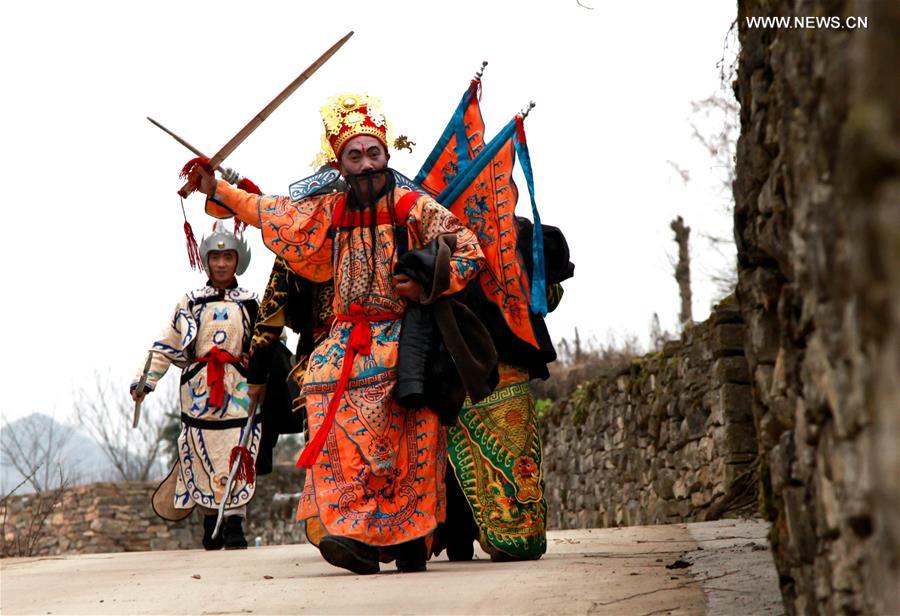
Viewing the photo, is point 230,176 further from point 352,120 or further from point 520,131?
point 520,131

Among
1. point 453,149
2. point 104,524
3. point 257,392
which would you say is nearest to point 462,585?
point 453,149

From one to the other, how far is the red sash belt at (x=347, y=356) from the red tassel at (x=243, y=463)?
3.17 meters

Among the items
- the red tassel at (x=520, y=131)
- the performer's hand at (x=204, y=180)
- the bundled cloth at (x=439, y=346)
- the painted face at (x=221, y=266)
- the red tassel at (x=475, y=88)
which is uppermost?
the red tassel at (x=475, y=88)

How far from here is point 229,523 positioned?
9156 mm

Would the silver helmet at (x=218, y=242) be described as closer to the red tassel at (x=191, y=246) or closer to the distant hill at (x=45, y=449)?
the red tassel at (x=191, y=246)

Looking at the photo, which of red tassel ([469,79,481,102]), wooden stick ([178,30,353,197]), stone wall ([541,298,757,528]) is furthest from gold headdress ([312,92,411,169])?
stone wall ([541,298,757,528])

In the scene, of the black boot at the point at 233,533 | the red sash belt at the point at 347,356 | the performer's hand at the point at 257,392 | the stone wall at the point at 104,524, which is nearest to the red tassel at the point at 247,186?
the red sash belt at the point at 347,356

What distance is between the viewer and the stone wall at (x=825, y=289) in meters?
1.67

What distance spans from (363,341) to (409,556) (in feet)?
3.08

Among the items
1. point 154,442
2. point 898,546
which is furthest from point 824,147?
point 154,442

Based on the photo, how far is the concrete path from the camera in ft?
13.6

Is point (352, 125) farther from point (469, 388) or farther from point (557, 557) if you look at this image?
point (557, 557)

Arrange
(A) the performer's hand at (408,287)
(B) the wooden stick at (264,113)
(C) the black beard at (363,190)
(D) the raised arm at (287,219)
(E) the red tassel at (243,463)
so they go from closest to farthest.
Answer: (A) the performer's hand at (408,287) < (C) the black beard at (363,190) < (D) the raised arm at (287,219) < (B) the wooden stick at (264,113) < (E) the red tassel at (243,463)

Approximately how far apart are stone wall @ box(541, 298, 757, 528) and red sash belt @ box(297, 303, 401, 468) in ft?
14.2
